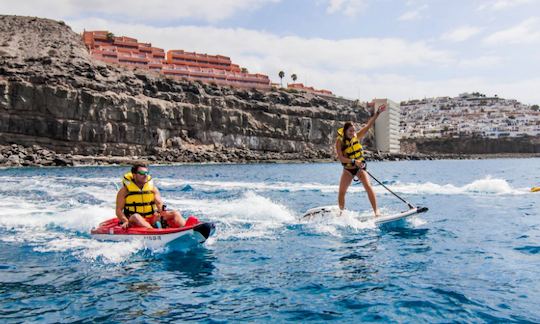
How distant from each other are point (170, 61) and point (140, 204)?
110m

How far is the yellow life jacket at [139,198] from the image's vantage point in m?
9.68

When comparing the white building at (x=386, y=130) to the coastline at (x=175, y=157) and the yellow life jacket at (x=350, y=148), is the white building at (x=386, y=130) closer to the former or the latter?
the coastline at (x=175, y=157)

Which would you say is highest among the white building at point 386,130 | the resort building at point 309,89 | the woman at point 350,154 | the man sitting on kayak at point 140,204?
the resort building at point 309,89

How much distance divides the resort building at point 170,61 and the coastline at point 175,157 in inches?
876

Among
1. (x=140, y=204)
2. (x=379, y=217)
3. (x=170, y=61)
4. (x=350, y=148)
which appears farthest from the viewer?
(x=170, y=61)

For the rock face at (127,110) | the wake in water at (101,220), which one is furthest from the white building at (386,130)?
the wake in water at (101,220)

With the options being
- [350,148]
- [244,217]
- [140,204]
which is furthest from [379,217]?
[140,204]

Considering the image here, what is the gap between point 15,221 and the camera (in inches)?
529

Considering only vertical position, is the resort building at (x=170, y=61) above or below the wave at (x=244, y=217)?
above

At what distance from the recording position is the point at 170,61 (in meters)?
115

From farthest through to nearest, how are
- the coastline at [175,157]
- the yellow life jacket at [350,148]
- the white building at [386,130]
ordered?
the white building at [386,130] < the coastline at [175,157] < the yellow life jacket at [350,148]

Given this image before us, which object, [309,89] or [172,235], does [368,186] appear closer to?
[172,235]

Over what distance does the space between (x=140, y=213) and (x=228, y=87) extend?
101 m

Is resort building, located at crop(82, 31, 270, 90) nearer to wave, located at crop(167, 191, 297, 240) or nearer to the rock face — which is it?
the rock face
